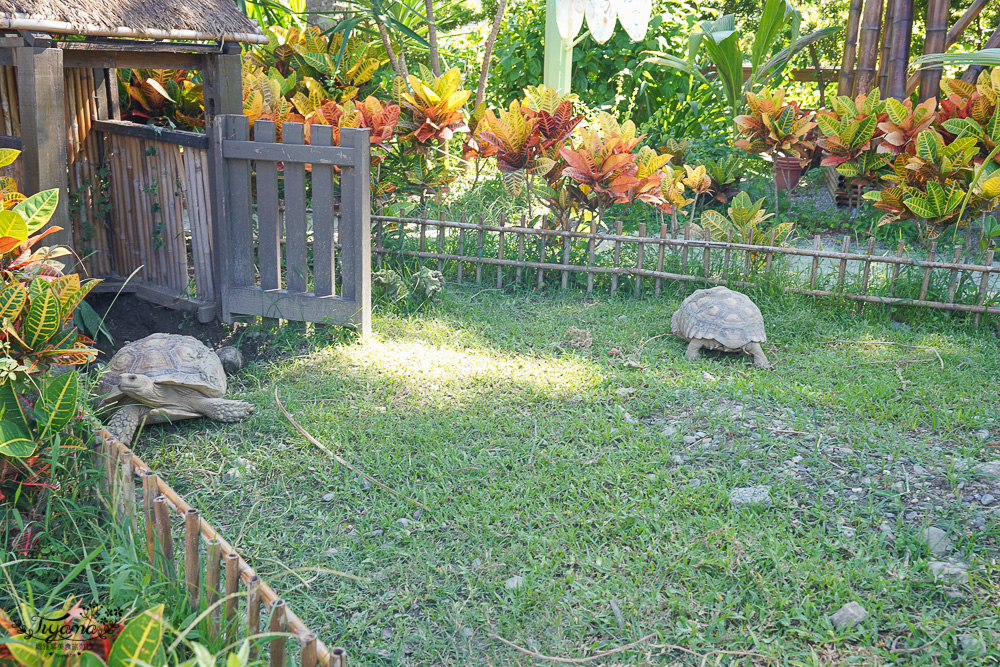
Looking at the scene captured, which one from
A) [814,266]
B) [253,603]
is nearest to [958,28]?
[814,266]

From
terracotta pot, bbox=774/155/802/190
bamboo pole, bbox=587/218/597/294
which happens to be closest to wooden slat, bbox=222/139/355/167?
bamboo pole, bbox=587/218/597/294

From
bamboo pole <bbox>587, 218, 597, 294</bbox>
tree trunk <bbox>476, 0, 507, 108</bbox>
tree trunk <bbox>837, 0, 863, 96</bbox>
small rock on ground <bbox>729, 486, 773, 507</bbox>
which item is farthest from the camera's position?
tree trunk <bbox>837, 0, 863, 96</bbox>

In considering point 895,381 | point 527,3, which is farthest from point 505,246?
point 527,3

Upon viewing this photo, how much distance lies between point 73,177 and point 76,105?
46 cm

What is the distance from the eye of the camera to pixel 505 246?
654cm

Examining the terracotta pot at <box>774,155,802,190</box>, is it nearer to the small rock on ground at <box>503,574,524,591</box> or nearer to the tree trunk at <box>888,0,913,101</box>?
the tree trunk at <box>888,0,913,101</box>

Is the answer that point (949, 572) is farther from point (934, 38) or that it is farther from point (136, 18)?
point (934, 38)

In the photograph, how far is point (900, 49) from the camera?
8.01 m

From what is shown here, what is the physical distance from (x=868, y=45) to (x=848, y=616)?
739 cm

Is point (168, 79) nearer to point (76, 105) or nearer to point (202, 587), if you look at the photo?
point (76, 105)

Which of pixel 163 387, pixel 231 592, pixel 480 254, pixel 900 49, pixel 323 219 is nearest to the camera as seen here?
pixel 231 592

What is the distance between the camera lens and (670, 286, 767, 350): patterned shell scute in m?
4.81

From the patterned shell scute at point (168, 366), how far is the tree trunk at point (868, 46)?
7.38 m

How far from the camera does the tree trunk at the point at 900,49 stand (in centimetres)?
796
